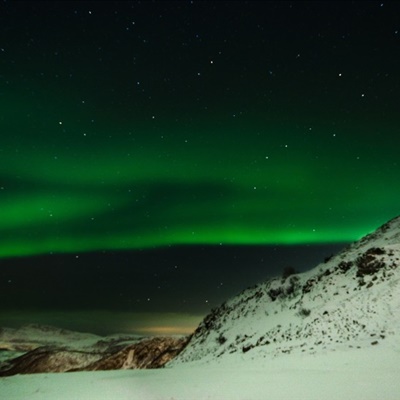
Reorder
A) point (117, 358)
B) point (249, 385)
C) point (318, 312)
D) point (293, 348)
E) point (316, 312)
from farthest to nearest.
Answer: point (117, 358) → point (316, 312) → point (318, 312) → point (293, 348) → point (249, 385)

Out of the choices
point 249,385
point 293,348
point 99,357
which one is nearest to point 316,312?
point 293,348

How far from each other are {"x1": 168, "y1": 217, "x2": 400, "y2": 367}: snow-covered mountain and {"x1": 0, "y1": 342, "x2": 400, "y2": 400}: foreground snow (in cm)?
410

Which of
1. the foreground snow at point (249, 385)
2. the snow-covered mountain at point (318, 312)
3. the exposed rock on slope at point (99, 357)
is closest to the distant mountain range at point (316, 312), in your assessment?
the snow-covered mountain at point (318, 312)

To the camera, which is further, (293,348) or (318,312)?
(318,312)

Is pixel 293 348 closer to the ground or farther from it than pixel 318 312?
closer to the ground

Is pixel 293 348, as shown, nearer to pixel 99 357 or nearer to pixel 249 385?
pixel 249 385

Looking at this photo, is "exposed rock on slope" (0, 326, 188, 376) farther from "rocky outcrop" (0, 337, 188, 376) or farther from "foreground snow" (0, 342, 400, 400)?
"foreground snow" (0, 342, 400, 400)

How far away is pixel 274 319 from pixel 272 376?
53.9 ft

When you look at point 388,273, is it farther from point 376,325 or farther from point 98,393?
point 98,393

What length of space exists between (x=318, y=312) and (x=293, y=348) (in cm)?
474

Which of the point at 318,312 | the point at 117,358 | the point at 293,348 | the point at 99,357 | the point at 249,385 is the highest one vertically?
the point at 318,312

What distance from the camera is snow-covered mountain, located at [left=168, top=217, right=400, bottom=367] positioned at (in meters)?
19.5

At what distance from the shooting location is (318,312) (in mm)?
23875

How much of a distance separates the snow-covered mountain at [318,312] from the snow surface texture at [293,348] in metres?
0.08
